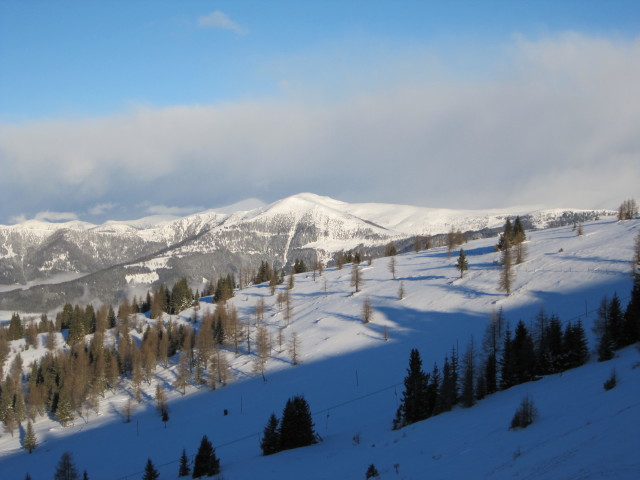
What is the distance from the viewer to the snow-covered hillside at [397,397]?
77.3 feet

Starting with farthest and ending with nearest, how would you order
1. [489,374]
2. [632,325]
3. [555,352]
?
1. [489,374]
2. [632,325]
3. [555,352]

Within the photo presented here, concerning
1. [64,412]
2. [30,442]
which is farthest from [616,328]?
[64,412]

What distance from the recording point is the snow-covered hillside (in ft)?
77.3

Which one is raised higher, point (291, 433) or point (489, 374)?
point (489, 374)

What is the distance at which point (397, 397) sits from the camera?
2613 inches

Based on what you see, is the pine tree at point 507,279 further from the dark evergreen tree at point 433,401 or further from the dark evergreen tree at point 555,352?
the dark evergreen tree at point 433,401

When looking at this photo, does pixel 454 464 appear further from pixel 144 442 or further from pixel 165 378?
pixel 165 378

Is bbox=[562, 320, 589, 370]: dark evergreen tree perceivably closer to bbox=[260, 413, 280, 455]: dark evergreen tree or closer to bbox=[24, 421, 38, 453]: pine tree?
bbox=[260, 413, 280, 455]: dark evergreen tree

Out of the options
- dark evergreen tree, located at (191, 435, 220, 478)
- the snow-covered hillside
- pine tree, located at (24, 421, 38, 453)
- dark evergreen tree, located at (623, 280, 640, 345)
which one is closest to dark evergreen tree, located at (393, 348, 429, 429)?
the snow-covered hillside

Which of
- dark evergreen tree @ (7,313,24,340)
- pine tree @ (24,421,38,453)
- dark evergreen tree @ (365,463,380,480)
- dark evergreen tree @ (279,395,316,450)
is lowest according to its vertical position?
pine tree @ (24,421,38,453)

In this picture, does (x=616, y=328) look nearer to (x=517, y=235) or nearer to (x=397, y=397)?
(x=397, y=397)

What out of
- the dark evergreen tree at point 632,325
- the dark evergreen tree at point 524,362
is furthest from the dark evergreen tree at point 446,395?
the dark evergreen tree at point 632,325

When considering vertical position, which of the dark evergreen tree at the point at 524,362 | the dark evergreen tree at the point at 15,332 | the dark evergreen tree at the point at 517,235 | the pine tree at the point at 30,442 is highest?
the dark evergreen tree at the point at 517,235

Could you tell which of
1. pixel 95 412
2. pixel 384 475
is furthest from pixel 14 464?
pixel 384 475
